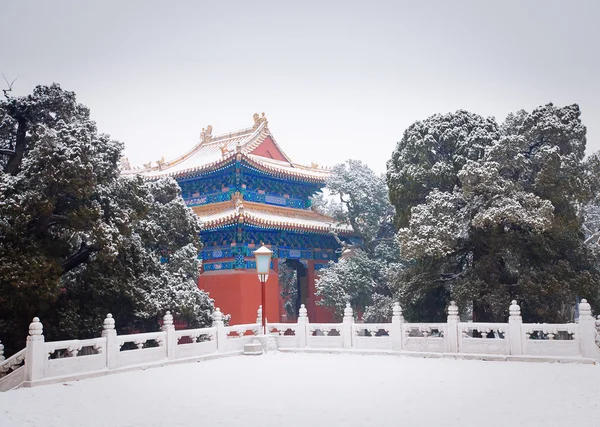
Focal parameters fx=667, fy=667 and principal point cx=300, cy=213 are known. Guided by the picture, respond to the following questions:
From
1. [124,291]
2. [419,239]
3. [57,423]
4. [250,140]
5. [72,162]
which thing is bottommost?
[57,423]

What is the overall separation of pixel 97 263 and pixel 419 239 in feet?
25.0

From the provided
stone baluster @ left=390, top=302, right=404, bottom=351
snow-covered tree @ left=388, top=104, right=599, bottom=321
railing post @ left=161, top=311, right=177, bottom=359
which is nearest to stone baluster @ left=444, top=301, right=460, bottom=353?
stone baluster @ left=390, top=302, right=404, bottom=351

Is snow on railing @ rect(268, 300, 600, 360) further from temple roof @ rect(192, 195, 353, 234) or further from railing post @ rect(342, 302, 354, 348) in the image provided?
temple roof @ rect(192, 195, 353, 234)

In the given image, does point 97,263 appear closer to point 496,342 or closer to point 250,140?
point 496,342

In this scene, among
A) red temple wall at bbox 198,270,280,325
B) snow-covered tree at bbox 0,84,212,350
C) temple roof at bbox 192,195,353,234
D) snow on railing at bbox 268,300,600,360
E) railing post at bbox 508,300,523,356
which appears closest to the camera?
snow-covered tree at bbox 0,84,212,350

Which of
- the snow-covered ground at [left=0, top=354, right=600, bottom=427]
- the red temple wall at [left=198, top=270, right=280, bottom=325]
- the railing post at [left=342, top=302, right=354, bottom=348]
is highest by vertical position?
the red temple wall at [left=198, top=270, right=280, bottom=325]

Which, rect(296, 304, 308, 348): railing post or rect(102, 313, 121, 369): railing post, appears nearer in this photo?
rect(102, 313, 121, 369): railing post

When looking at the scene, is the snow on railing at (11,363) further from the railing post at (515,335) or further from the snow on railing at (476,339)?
the railing post at (515,335)

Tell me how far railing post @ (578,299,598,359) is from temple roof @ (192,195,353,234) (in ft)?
39.2

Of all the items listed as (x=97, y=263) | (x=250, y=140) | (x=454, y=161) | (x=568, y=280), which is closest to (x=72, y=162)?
(x=97, y=263)

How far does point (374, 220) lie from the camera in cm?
2427

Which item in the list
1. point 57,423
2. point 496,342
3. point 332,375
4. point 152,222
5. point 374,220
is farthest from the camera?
point 374,220

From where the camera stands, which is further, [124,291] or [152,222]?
[152,222]

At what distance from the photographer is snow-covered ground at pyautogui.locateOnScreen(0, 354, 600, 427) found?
7.80 meters
